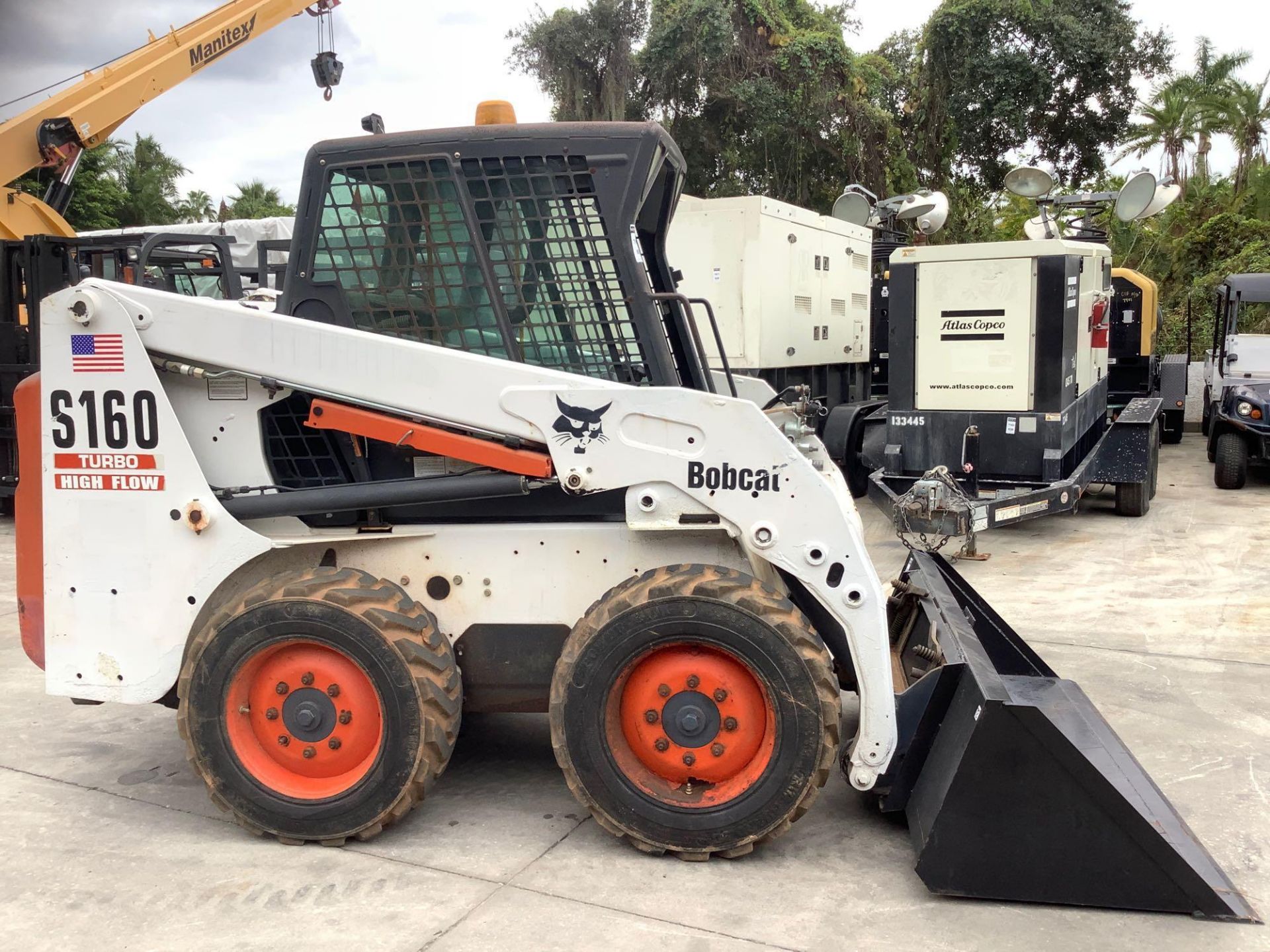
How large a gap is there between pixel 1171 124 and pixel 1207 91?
1209mm

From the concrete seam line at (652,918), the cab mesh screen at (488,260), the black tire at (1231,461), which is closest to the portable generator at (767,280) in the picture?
the black tire at (1231,461)

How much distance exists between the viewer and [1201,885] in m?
3.51

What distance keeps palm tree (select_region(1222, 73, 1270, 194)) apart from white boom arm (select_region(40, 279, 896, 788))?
3015 centimetres

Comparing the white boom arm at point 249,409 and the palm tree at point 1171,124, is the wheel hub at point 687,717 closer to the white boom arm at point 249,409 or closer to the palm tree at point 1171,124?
the white boom arm at point 249,409

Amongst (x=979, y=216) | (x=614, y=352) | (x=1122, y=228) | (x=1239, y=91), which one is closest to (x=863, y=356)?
(x=614, y=352)

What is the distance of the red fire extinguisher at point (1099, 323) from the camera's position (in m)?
10.9

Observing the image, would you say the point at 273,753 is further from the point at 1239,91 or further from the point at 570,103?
the point at 1239,91

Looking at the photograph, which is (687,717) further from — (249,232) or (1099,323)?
(249,232)

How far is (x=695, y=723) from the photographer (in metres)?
3.87

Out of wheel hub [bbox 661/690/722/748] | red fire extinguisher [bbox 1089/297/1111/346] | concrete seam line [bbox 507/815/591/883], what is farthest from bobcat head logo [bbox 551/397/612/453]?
red fire extinguisher [bbox 1089/297/1111/346]

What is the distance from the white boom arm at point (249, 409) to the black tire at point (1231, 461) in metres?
9.96

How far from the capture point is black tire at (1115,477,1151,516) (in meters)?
10.8

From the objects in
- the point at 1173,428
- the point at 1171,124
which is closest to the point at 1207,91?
the point at 1171,124

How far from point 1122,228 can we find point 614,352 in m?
23.9
